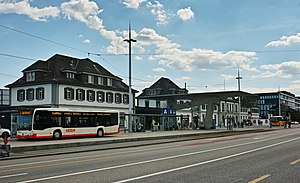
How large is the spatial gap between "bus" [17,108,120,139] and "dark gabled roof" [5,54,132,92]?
2309 cm

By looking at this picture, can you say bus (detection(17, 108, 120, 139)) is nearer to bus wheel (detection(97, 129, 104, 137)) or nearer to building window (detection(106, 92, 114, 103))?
bus wheel (detection(97, 129, 104, 137))

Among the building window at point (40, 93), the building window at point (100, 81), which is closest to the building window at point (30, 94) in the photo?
the building window at point (40, 93)

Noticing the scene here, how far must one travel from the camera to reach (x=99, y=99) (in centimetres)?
6738

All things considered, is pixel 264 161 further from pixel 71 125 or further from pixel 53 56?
pixel 53 56

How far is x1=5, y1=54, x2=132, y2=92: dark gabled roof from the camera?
6154cm

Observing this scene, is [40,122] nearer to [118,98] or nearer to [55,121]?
[55,121]

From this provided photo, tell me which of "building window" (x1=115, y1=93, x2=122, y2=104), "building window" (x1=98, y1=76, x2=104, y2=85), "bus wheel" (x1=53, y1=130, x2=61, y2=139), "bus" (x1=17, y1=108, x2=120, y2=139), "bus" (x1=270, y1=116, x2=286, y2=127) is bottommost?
"bus" (x1=270, y1=116, x2=286, y2=127)

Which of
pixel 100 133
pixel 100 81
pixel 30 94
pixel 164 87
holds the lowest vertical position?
pixel 100 133


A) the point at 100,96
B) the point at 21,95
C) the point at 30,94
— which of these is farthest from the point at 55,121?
the point at 100,96

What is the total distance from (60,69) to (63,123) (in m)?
30.9

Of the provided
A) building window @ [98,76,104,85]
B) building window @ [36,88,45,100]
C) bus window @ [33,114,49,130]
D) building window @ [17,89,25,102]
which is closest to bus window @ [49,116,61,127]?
bus window @ [33,114,49,130]

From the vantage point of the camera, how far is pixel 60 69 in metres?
63.7

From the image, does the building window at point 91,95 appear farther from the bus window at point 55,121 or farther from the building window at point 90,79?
the bus window at point 55,121

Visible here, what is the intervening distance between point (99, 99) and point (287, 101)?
133 meters
